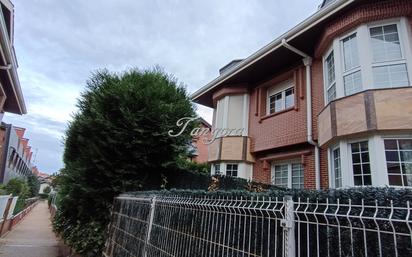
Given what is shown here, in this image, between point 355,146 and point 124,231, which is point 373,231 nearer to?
point 124,231

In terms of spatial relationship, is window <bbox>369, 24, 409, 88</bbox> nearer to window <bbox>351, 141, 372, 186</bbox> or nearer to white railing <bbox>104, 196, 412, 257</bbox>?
window <bbox>351, 141, 372, 186</bbox>

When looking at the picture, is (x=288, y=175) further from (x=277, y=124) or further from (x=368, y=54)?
(x=368, y=54)

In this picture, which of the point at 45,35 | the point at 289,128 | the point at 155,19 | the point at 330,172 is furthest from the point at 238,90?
the point at 45,35

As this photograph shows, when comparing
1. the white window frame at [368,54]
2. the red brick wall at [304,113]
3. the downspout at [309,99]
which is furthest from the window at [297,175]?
the white window frame at [368,54]

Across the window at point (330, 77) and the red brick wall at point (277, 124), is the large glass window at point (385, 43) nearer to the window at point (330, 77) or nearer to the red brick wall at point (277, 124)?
the window at point (330, 77)

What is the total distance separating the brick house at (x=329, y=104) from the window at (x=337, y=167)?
0.08ft

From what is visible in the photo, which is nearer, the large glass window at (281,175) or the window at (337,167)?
the window at (337,167)

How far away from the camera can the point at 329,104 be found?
7547 mm

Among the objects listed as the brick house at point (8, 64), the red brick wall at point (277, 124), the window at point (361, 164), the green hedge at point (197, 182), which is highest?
the brick house at point (8, 64)

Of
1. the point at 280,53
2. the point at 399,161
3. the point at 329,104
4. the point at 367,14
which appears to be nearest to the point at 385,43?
the point at 367,14

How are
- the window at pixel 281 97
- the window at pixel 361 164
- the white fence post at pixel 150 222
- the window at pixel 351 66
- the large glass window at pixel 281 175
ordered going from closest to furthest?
the white fence post at pixel 150 222
the window at pixel 361 164
the window at pixel 351 66
the large glass window at pixel 281 175
the window at pixel 281 97

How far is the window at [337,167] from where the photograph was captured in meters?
7.48

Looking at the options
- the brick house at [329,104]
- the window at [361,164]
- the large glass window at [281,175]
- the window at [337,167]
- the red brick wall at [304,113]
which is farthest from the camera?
the large glass window at [281,175]

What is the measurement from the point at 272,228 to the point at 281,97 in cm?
914
